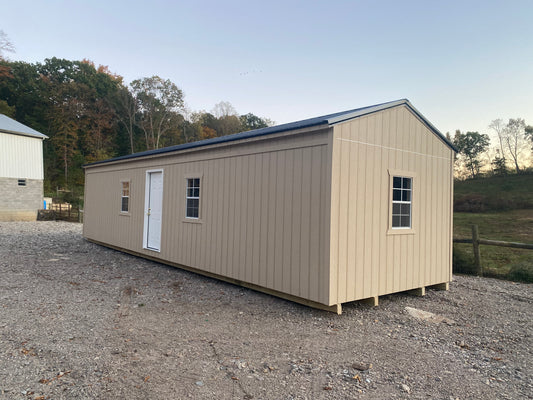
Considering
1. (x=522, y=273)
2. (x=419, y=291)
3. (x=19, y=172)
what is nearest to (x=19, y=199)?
(x=19, y=172)

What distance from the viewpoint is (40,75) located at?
109 feet

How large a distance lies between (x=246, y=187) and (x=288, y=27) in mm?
8705

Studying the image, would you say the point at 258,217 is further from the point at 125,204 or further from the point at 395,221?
the point at 125,204

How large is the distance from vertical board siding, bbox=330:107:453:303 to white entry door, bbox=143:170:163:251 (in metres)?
5.20

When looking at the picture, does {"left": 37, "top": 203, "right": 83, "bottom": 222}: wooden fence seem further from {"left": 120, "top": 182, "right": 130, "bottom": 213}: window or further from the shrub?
the shrub

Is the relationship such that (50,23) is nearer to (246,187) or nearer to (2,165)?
(2,165)

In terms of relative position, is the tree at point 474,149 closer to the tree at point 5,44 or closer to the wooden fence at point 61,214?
the wooden fence at point 61,214

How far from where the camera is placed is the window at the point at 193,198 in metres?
7.52

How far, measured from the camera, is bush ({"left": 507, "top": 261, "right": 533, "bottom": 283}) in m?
7.58

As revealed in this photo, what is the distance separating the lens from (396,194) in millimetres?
5773

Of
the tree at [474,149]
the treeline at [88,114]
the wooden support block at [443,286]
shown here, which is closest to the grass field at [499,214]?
the tree at [474,149]

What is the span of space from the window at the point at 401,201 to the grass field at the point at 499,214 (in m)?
6.71

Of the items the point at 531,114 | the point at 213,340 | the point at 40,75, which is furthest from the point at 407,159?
the point at 40,75

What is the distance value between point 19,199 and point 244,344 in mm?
20935
